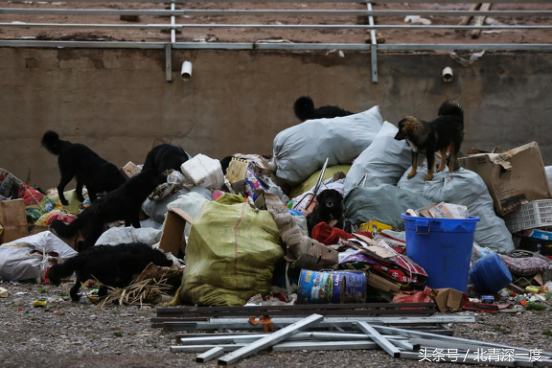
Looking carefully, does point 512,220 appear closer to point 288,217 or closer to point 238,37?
point 288,217

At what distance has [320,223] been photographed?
551cm

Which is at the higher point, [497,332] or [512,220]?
[512,220]

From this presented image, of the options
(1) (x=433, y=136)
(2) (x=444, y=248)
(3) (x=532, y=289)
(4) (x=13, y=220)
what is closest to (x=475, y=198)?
(1) (x=433, y=136)

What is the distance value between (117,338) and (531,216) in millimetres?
3959

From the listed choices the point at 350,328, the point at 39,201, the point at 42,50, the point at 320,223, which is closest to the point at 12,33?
the point at 42,50

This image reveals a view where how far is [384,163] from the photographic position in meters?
6.81

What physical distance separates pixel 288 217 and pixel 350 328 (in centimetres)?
129

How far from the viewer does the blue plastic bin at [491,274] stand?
4863 millimetres

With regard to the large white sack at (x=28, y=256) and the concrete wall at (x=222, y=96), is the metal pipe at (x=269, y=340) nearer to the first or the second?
the large white sack at (x=28, y=256)

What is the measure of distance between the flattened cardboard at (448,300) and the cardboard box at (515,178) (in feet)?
6.84

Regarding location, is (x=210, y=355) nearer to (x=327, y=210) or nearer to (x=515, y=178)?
(x=327, y=210)

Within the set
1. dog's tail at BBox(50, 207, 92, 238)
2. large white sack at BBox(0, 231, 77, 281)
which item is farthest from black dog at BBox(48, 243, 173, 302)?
dog's tail at BBox(50, 207, 92, 238)

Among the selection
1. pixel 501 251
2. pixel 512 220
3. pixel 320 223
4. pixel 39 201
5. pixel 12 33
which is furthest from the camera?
pixel 12 33

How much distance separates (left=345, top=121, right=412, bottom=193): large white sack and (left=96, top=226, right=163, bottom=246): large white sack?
191 centimetres
